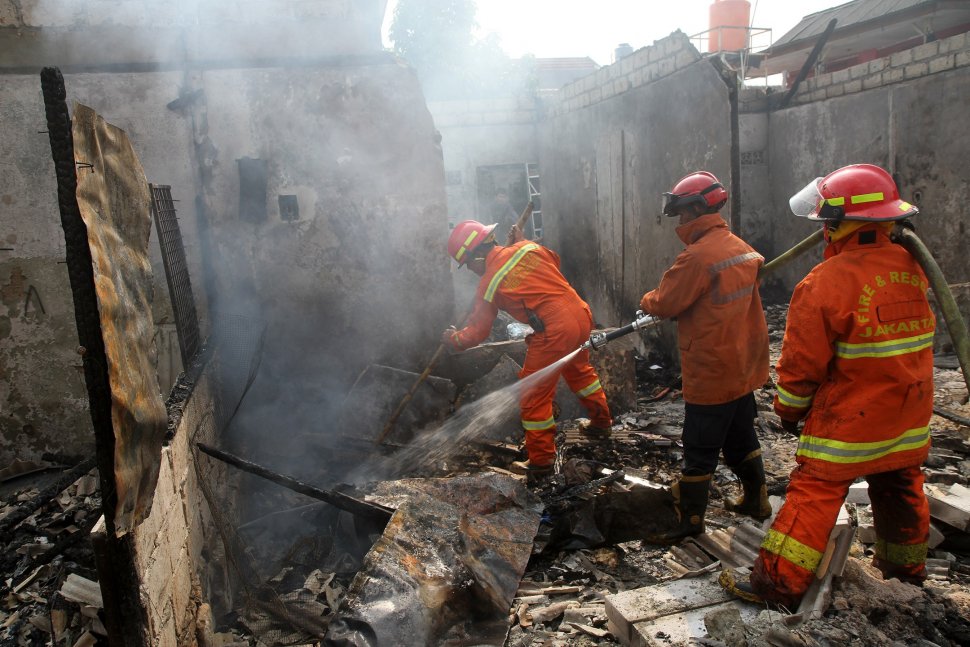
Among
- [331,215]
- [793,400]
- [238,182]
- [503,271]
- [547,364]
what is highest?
[238,182]

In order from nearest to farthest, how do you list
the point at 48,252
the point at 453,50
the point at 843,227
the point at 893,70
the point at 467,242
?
the point at 843,227, the point at 467,242, the point at 48,252, the point at 893,70, the point at 453,50

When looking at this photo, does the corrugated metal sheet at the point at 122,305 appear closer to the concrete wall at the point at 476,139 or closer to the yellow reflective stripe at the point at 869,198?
the yellow reflective stripe at the point at 869,198

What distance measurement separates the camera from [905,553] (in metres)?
3.03

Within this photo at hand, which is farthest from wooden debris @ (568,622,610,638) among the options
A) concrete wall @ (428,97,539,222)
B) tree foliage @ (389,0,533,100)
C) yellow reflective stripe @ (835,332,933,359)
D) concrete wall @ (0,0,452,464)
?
tree foliage @ (389,0,533,100)

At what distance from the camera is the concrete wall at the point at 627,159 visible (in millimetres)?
7164

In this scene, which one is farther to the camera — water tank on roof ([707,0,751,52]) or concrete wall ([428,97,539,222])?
water tank on roof ([707,0,751,52])

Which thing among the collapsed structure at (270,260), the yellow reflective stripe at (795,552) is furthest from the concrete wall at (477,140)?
the yellow reflective stripe at (795,552)

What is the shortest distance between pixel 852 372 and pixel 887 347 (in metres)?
0.17

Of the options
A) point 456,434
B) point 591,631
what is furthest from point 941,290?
point 456,434

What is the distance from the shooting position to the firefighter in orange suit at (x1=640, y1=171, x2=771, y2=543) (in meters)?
3.79

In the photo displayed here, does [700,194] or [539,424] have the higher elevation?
[700,194]

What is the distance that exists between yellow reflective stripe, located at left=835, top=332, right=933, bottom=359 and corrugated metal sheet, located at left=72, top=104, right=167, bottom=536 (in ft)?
9.17

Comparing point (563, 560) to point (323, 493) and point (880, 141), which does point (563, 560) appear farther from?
point (880, 141)

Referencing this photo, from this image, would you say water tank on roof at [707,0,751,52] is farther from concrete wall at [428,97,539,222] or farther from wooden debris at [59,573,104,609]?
wooden debris at [59,573,104,609]
